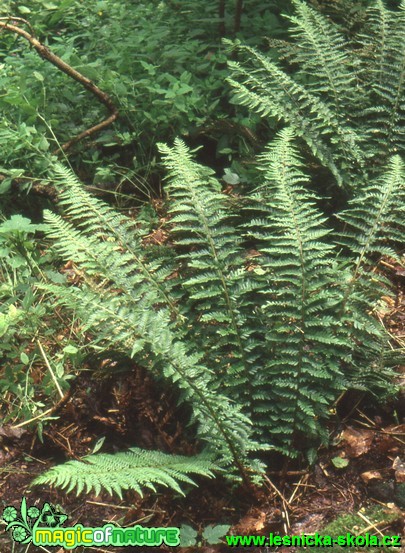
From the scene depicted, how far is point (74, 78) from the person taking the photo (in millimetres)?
4285

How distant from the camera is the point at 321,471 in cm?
278

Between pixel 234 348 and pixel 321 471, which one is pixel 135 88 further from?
pixel 321 471

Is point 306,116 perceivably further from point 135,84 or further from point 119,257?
point 119,257

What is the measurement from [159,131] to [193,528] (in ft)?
8.28

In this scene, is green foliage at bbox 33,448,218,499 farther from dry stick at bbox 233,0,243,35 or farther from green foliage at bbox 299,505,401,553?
dry stick at bbox 233,0,243,35

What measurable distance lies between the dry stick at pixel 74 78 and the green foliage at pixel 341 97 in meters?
0.92

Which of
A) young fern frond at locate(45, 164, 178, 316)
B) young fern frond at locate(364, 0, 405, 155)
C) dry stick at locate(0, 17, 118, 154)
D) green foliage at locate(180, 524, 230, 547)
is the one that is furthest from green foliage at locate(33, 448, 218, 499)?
dry stick at locate(0, 17, 118, 154)

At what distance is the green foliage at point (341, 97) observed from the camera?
11.9 feet

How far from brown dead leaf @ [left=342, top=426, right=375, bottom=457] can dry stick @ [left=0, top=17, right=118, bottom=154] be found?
2.43 meters

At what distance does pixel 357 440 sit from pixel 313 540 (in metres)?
0.46

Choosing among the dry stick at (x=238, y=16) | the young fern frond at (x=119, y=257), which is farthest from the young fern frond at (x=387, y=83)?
the young fern frond at (x=119, y=257)

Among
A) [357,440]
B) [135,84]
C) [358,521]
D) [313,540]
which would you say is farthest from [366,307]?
[135,84]

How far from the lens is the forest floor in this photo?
262 cm

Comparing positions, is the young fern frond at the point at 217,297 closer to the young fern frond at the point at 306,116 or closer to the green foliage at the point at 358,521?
the green foliage at the point at 358,521
